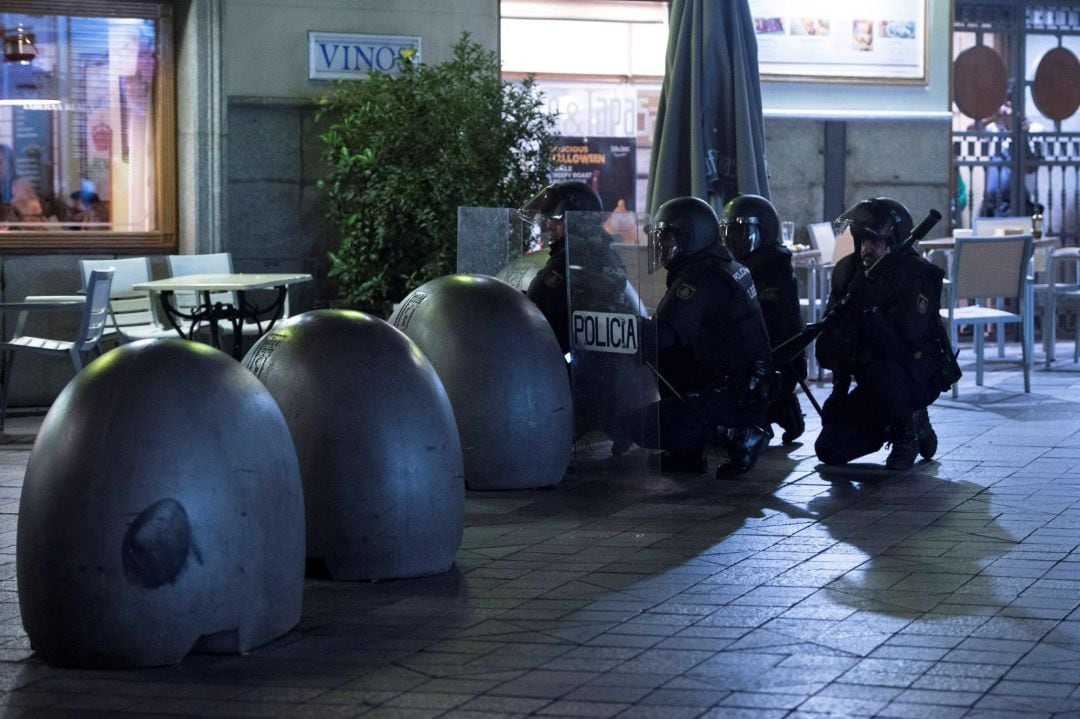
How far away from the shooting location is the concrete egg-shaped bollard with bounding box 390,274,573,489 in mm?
8242

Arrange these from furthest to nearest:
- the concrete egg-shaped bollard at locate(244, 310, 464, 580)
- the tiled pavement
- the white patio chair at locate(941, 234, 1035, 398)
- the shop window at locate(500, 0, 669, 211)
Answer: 1. the shop window at locate(500, 0, 669, 211)
2. the white patio chair at locate(941, 234, 1035, 398)
3. the concrete egg-shaped bollard at locate(244, 310, 464, 580)
4. the tiled pavement

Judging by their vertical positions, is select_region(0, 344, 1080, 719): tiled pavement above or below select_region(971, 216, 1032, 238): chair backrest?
below

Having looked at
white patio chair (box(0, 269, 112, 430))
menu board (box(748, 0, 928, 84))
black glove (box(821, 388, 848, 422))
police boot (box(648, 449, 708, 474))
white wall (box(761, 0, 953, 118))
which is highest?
menu board (box(748, 0, 928, 84))

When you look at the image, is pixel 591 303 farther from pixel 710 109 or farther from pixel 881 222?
pixel 710 109

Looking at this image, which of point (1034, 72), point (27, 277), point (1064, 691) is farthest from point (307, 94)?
point (1064, 691)

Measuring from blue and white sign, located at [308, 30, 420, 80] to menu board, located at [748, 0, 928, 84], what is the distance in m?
4.24

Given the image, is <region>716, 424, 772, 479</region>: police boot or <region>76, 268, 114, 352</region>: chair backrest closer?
<region>716, 424, 772, 479</region>: police boot

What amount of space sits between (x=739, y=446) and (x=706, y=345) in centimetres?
57

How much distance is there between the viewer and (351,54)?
13.3 m

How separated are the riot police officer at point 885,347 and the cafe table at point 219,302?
407 cm

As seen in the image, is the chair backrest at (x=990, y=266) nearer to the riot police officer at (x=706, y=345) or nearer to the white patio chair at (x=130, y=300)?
the riot police officer at (x=706, y=345)

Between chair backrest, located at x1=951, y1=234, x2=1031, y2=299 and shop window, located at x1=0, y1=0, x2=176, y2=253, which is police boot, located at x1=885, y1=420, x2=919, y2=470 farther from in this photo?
shop window, located at x1=0, y1=0, x2=176, y2=253

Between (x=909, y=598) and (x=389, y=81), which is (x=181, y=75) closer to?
(x=389, y=81)

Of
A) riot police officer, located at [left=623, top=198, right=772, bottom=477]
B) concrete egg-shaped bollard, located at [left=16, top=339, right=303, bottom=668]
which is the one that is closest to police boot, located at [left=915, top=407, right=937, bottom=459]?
riot police officer, located at [left=623, top=198, right=772, bottom=477]
